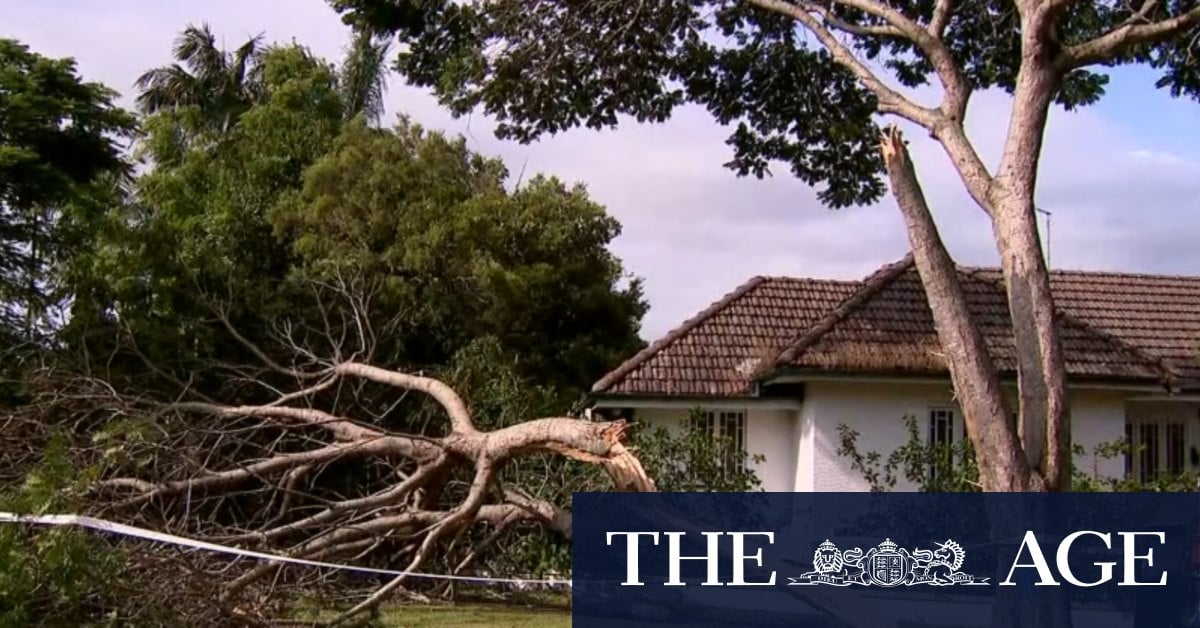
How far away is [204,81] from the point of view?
26797 mm

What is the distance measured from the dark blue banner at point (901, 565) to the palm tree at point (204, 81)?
16.7m

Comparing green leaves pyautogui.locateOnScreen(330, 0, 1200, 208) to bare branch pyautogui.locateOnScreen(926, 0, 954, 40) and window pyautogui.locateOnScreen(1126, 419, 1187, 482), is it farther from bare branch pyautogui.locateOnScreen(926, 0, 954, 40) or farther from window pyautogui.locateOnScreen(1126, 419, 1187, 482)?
window pyautogui.locateOnScreen(1126, 419, 1187, 482)

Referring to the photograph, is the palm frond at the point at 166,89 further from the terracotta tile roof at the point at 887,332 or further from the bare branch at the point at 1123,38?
the bare branch at the point at 1123,38

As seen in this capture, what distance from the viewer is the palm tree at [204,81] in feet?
87.0

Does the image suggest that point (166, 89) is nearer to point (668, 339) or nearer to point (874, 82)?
point (668, 339)

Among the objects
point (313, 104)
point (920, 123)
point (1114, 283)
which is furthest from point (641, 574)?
point (313, 104)

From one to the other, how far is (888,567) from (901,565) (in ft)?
0.34

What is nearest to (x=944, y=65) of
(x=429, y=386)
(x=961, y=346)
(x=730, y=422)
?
(x=961, y=346)

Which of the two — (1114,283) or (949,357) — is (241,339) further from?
(1114,283)

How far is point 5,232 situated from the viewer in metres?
14.8

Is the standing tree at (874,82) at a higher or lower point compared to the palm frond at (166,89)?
lower

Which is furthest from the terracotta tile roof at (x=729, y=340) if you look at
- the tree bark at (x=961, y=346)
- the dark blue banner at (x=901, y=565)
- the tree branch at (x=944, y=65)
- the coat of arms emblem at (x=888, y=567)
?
the tree bark at (x=961, y=346)

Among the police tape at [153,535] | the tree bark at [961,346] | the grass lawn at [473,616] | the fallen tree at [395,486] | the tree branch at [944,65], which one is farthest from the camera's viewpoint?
the grass lawn at [473,616]

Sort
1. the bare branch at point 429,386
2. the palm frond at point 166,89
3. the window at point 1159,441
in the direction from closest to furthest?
the bare branch at point 429,386 < the window at point 1159,441 < the palm frond at point 166,89
